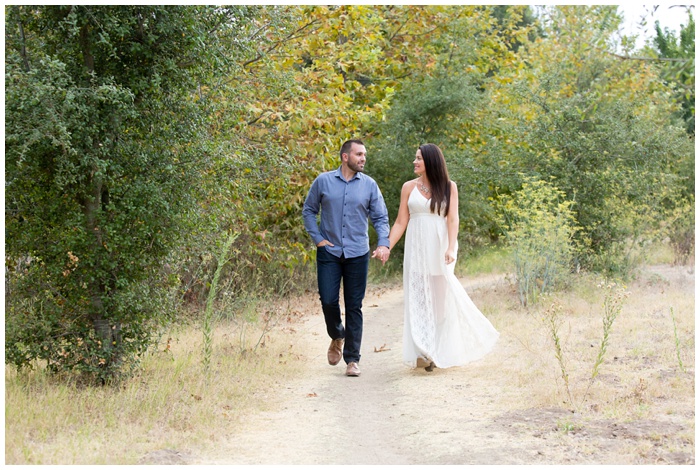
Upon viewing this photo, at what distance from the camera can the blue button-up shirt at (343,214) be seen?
7719 millimetres

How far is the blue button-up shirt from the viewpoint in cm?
772

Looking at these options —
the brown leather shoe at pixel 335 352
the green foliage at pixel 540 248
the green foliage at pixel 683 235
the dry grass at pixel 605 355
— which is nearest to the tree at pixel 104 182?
the brown leather shoe at pixel 335 352

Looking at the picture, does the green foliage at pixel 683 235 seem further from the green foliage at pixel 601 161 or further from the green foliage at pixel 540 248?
the green foliage at pixel 540 248

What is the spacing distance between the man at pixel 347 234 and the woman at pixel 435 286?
373mm

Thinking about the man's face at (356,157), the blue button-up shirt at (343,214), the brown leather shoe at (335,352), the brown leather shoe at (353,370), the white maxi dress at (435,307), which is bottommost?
the brown leather shoe at (353,370)

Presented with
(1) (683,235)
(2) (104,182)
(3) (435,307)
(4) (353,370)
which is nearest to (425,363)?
(3) (435,307)

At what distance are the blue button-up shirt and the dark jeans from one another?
4.4 inches

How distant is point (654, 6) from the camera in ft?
15.5

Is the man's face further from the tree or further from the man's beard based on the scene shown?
the tree

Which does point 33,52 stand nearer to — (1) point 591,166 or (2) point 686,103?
(1) point 591,166

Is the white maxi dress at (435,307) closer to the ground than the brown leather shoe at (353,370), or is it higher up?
higher up

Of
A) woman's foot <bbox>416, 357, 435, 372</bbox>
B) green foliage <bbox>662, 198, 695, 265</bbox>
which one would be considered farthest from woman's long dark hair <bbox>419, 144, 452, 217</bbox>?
green foliage <bbox>662, 198, 695, 265</bbox>

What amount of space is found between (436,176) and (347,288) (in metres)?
1.40

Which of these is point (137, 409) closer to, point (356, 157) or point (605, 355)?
point (356, 157)
